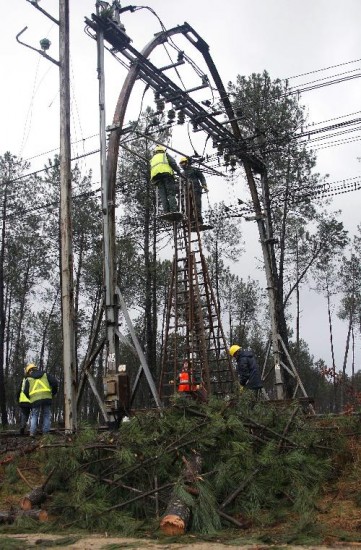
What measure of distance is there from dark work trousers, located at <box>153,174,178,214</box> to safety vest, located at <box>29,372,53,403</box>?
14.5 ft

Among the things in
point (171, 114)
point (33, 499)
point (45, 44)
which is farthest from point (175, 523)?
point (171, 114)

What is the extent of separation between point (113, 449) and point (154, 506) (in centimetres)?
95

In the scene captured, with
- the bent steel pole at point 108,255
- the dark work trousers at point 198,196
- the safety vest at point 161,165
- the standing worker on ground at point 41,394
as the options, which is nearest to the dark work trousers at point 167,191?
the safety vest at point 161,165

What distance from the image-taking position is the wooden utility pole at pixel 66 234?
10320 mm

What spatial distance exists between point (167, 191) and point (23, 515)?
760 cm

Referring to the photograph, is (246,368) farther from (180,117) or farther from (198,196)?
(180,117)

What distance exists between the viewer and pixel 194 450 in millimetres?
6766

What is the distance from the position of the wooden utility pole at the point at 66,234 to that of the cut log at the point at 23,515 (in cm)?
299

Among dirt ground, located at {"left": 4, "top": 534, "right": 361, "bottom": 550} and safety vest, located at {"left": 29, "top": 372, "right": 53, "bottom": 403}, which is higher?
safety vest, located at {"left": 29, "top": 372, "right": 53, "bottom": 403}

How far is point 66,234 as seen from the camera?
10812 millimetres

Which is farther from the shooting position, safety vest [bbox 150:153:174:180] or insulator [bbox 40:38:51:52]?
safety vest [bbox 150:153:174:180]

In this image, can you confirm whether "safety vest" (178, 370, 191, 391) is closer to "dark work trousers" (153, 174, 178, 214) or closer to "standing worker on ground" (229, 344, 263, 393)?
"standing worker on ground" (229, 344, 263, 393)

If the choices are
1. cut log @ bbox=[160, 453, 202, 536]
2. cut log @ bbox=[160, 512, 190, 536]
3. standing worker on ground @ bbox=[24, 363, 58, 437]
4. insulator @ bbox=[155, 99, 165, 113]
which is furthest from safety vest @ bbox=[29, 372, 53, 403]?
insulator @ bbox=[155, 99, 165, 113]

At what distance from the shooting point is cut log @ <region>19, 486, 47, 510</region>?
275 inches
